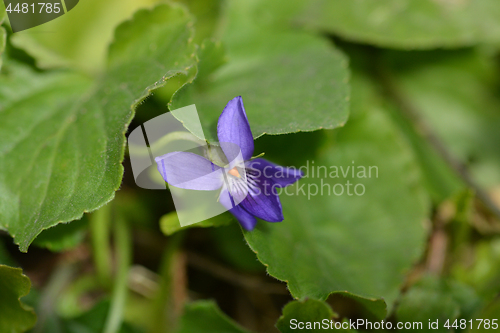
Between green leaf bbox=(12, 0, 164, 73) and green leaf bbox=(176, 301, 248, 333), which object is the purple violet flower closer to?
green leaf bbox=(176, 301, 248, 333)

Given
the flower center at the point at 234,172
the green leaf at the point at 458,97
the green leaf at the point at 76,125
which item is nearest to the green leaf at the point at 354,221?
the flower center at the point at 234,172

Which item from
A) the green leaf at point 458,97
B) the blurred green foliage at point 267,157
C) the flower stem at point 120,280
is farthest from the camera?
the green leaf at point 458,97

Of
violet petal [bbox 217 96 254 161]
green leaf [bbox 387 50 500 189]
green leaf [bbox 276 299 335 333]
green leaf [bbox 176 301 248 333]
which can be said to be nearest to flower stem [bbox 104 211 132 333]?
green leaf [bbox 176 301 248 333]

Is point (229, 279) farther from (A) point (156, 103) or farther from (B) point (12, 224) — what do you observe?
(B) point (12, 224)

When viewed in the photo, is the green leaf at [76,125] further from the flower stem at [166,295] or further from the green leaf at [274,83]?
the flower stem at [166,295]

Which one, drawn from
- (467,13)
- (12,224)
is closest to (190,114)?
(12,224)

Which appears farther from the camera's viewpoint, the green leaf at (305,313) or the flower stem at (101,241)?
the flower stem at (101,241)

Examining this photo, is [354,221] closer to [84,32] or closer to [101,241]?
[101,241]
